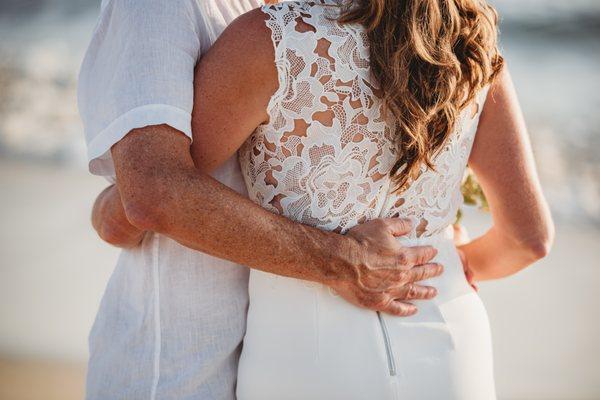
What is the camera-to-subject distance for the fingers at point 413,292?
5.82ft

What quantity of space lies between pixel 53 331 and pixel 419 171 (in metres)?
3.35

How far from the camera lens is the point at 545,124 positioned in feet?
25.3

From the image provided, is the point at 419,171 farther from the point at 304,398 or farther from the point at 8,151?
the point at 8,151

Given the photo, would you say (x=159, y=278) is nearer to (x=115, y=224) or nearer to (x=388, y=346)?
(x=115, y=224)

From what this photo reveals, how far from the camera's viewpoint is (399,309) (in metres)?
1.75

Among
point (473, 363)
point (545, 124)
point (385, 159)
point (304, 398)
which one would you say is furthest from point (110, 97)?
point (545, 124)

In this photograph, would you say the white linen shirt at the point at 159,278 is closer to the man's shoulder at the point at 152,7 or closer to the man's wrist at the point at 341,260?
the man's shoulder at the point at 152,7

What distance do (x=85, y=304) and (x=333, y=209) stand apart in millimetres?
3398

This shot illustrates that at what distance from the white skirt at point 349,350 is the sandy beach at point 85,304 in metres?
2.55

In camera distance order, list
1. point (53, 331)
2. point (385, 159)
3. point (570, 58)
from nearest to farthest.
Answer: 1. point (385, 159)
2. point (53, 331)
3. point (570, 58)

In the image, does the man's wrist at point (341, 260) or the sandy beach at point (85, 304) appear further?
the sandy beach at point (85, 304)

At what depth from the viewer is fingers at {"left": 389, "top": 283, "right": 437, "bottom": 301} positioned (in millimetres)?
1773

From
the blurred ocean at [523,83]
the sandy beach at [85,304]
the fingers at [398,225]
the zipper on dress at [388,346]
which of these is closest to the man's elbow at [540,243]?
the fingers at [398,225]

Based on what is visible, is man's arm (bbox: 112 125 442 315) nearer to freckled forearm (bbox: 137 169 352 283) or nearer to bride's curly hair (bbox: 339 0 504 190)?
freckled forearm (bbox: 137 169 352 283)
